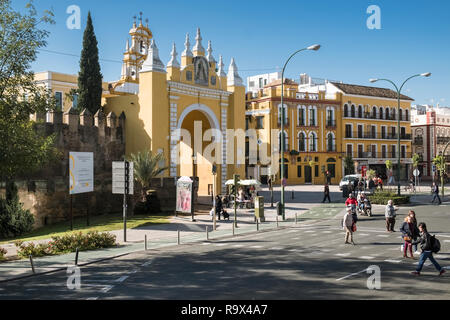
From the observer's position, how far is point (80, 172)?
26.3 meters

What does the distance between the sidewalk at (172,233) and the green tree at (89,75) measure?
13492 mm

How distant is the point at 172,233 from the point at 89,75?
18.5 metres

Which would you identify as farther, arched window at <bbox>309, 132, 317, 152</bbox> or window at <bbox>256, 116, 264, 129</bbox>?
arched window at <bbox>309, 132, 317, 152</bbox>

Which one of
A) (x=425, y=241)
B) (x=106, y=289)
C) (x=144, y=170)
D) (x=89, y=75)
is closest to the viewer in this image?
(x=106, y=289)

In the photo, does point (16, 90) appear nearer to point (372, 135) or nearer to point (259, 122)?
point (259, 122)

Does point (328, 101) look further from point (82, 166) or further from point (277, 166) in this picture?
point (82, 166)

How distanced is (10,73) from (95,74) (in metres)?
19.1

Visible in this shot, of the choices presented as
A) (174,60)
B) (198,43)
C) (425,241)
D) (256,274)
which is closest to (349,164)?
(198,43)

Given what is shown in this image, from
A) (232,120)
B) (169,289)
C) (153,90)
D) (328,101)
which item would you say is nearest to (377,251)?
(169,289)

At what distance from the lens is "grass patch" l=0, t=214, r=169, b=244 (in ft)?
78.1

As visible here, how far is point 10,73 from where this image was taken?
16859mm

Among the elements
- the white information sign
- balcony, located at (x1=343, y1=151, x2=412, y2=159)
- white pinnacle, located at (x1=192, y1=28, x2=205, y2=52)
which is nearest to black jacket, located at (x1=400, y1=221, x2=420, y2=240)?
the white information sign

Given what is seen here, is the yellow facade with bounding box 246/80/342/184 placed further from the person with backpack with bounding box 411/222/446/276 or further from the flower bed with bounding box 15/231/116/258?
the person with backpack with bounding box 411/222/446/276

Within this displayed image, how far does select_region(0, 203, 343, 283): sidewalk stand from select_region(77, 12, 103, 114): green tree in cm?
1349
